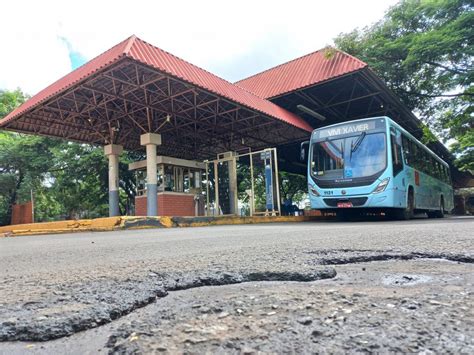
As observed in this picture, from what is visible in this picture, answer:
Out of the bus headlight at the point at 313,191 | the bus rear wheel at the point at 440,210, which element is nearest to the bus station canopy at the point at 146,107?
the bus headlight at the point at 313,191

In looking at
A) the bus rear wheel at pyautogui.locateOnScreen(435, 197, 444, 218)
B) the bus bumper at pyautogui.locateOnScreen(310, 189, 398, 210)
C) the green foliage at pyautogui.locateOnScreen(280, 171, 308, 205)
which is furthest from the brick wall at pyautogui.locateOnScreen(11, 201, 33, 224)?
the green foliage at pyautogui.locateOnScreen(280, 171, 308, 205)

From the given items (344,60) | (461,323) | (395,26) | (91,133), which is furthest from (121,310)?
(395,26)

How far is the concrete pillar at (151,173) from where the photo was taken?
13305mm

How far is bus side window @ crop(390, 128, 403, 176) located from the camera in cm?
1012

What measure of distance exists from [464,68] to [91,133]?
590 inches

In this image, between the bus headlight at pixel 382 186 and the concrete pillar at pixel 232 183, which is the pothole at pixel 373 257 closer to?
the bus headlight at pixel 382 186

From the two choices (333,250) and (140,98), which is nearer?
(333,250)

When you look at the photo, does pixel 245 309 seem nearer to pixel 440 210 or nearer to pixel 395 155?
pixel 395 155

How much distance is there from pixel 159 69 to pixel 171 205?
24.3 feet

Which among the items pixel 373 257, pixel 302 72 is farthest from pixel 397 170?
pixel 373 257

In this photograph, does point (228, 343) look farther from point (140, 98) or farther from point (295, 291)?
point (140, 98)

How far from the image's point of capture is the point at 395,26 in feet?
50.5

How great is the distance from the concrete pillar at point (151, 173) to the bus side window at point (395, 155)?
819 centimetres

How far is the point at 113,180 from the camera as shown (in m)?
15.3
